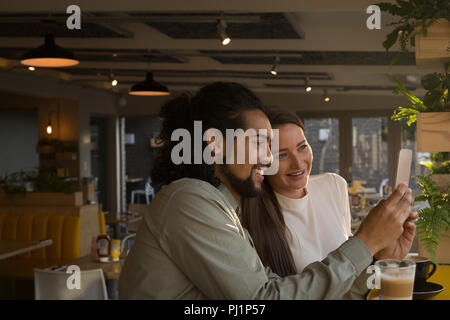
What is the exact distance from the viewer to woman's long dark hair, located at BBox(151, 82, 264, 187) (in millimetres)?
1415

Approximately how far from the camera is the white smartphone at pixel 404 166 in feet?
4.92

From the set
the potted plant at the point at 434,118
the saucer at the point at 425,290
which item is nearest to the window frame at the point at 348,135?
the potted plant at the point at 434,118

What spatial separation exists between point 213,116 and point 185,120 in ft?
0.38

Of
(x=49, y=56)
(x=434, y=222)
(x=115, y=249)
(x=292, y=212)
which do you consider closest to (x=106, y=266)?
(x=115, y=249)

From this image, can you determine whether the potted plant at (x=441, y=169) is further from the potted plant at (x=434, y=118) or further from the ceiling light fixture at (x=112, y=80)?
the ceiling light fixture at (x=112, y=80)

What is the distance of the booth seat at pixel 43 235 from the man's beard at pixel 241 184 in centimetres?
484

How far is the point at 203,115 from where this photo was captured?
1.45 m

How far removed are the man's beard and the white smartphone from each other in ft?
1.27

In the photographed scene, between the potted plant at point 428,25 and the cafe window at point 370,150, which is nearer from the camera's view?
the potted plant at point 428,25

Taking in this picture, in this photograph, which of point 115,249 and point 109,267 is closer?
point 109,267

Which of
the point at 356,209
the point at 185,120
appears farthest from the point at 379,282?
the point at 356,209

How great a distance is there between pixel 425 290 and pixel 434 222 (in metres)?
0.45

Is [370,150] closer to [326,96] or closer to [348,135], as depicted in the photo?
[348,135]

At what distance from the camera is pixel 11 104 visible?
1085 cm
